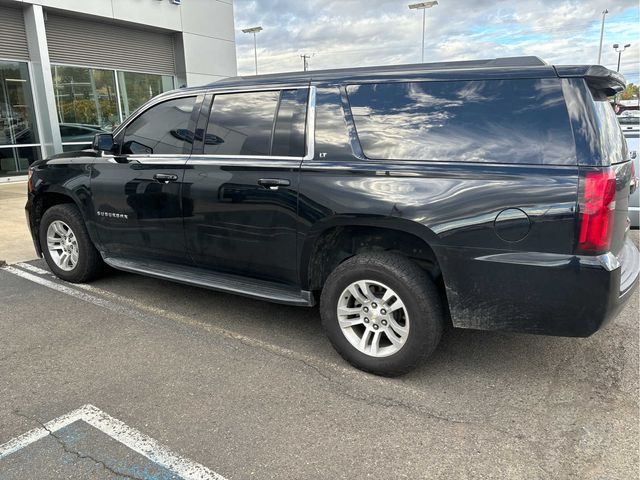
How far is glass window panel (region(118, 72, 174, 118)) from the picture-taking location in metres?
14.4

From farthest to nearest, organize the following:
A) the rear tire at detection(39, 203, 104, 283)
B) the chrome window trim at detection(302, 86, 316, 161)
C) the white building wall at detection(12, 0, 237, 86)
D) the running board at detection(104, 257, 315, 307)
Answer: the white building wall at detection(12, 0, 237, 86) → the rear tire at detection(39, 203, 104, 283) → the running board at detection(104, 257, 315, 307) → the chrome window trim at detection(302, 86, 316, 161)

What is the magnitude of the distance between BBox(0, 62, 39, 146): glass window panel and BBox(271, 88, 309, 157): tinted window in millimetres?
11239

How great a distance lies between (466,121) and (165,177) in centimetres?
237

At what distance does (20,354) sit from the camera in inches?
142

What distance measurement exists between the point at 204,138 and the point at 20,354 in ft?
6.74

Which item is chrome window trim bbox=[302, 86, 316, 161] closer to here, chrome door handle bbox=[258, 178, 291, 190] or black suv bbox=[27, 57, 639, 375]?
black suv bbox=[27, 57, 639, 375]

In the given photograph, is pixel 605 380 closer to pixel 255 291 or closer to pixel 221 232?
pixel 255 291

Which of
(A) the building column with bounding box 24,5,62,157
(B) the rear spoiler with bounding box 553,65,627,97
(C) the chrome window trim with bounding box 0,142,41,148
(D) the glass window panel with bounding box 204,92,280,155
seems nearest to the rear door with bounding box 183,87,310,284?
(D) the glass window panel with bounding box 204,92,280,155

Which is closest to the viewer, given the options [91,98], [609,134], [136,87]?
[609,134]

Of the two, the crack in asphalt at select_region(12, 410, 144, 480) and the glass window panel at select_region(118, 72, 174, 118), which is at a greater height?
the glass window panel at select_region(118, 72, 174, 118)

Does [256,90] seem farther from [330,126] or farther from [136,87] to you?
[136,87]

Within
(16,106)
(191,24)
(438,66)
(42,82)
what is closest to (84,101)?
(42,82)

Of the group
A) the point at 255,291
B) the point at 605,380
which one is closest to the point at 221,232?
the point at 255,291

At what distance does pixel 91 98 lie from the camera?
535 inches
